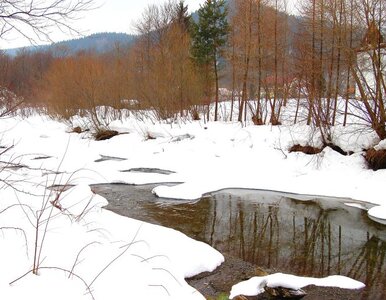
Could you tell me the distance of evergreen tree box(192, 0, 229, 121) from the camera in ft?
81.9

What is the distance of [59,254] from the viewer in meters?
4.01

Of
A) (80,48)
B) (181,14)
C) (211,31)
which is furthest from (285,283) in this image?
(80,48)

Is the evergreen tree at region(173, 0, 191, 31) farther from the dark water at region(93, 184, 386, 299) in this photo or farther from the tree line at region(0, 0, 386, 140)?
the dark water at region(93, 184, 386, 299)

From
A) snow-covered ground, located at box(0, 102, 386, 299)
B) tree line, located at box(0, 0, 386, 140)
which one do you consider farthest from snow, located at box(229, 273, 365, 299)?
tree line, located at box(0, 0, 386, 140)

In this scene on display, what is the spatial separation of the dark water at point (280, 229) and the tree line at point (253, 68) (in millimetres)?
3663

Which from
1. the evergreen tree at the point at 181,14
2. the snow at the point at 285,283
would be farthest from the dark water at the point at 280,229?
the evergreen tree at the point at 181,14

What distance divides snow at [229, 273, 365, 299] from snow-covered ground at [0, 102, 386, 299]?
2.32 feet

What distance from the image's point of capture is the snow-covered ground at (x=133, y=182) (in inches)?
145

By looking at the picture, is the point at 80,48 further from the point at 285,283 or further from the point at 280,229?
the point at 285,283

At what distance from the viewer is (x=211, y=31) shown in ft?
83.0

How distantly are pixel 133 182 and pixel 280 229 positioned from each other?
549 centimetres

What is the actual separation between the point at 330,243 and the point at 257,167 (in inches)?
244

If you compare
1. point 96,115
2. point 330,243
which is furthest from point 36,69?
point 330,243

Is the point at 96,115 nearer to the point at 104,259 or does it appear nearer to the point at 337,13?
the point at 337,13
